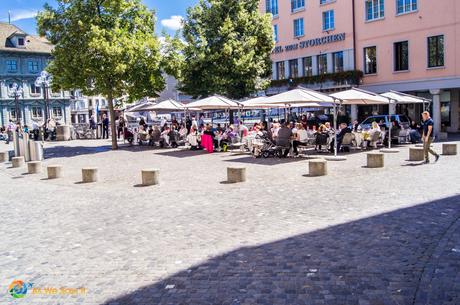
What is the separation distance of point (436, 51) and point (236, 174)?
24.0 meters

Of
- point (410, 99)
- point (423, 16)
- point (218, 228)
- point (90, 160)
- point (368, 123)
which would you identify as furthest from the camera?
point (423, 16)

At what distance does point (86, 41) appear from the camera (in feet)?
79.0

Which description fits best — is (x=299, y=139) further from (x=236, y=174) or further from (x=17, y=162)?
(x=17, y=162)

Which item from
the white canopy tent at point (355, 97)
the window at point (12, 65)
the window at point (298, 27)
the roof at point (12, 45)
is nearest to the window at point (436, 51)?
the white canopy tent at point (355, 97)

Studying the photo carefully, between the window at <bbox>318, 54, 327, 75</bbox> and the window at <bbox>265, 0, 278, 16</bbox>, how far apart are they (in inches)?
284

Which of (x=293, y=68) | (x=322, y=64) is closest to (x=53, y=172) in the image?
(x=322, y=64)

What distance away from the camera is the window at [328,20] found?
38000mm

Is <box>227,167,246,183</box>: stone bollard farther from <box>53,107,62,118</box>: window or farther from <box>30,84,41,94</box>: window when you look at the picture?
<box>53,107,62,118</box>: window

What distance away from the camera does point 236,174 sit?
40.9ft

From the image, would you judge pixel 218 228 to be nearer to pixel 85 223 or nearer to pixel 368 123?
pixel 85 223

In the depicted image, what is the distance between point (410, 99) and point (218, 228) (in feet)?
62.6

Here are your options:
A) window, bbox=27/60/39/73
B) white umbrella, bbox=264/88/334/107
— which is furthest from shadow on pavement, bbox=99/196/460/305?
window, bbox=27/60/39/73

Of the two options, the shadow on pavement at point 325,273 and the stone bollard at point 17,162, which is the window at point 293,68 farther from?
the shadow on pavement at point 325,273

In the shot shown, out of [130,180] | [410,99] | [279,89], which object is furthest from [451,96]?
[130,180]
